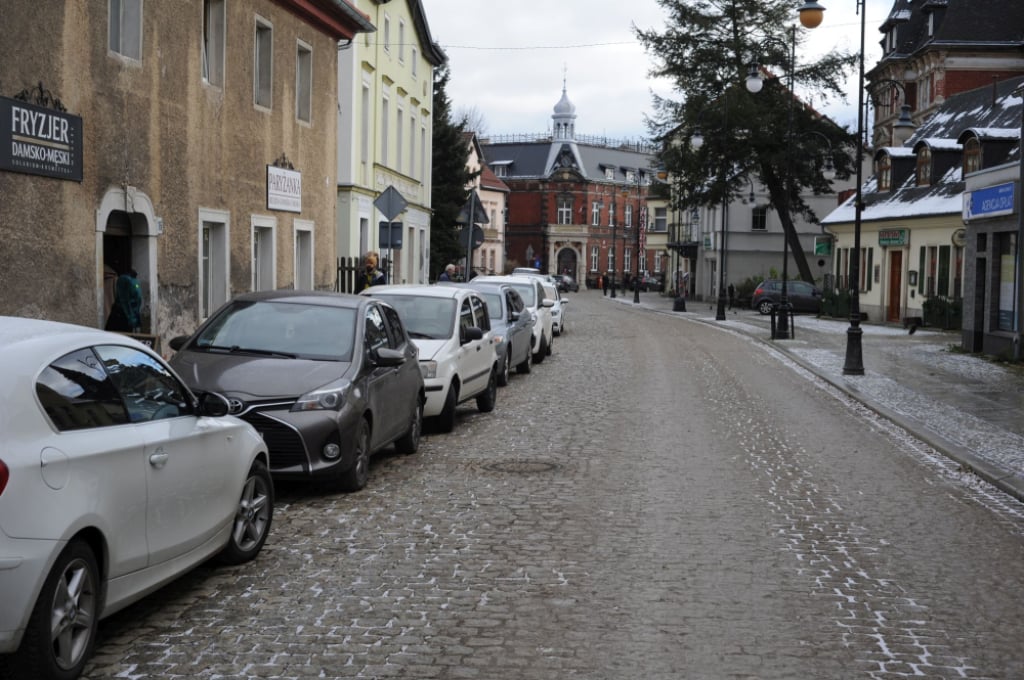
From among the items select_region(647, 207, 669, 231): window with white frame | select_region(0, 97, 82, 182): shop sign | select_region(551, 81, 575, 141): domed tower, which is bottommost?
select_region(0, 97, 82, 182): shop sign

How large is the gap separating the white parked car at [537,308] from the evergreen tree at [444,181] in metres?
31.7

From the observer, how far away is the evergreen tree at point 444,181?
60.6 metres

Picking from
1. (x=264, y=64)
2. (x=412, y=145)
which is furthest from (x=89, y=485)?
(x=412, y=145)

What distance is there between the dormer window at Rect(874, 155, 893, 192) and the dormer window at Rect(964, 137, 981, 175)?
15.7 meters

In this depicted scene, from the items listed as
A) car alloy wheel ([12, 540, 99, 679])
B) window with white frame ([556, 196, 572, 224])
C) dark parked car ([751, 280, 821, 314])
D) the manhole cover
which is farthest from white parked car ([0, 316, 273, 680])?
window with white frame ([556, 196, 572, 224])

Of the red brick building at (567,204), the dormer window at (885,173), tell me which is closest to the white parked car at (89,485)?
the dormer window at (885,173)

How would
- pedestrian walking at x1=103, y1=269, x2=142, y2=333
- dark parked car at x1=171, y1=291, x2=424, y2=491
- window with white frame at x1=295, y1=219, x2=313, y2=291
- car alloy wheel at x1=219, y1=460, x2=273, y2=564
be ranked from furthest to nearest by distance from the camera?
window with white frame at x1=295, y1=219, x2=313, y2=291, pedestrian walking at x1=103, y1=269, x2=142, y2=333, dark parked car at x1=171, y1=291, x2=424, y2=491, car alloy wheel at x1=219, y1=460, x2=273, y2=564

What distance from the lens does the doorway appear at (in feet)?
144

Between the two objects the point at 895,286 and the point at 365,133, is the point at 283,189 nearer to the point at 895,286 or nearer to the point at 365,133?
the point at 365,133

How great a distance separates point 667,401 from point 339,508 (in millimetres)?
9201

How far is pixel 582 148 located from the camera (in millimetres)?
128875

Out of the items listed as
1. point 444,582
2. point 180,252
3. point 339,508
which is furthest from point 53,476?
point 180,252

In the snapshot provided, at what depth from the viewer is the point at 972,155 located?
99.4ft

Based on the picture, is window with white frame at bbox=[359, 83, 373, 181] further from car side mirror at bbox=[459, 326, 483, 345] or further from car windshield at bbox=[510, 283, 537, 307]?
car side mirror at bbox=[459, 326, 483, 345]
